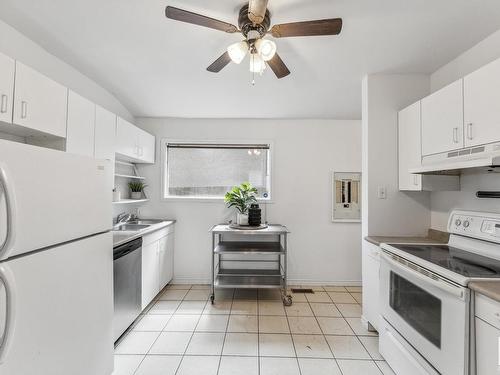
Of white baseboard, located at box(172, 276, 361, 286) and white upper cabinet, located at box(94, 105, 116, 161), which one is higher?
white upper cabinet, located at box(94, 105, 116, 161)

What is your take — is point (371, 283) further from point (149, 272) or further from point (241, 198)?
point (149, 272)

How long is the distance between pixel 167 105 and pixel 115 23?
4.51ft

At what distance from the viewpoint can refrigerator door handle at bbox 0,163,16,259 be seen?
92 centimetres

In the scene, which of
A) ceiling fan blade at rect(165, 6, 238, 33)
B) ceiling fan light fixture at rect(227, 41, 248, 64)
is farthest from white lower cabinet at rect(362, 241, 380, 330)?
ceiling fan blade at rect(165, 6, 238, 33)

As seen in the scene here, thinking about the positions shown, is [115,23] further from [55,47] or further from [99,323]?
[99,323]

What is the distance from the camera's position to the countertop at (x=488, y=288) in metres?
1.08

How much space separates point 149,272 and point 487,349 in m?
2.67

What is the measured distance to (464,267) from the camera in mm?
1408

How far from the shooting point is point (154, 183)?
139 inches

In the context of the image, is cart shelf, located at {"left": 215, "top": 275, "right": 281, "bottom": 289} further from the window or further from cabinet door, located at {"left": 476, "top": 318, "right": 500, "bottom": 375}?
cabinet door, located at {"left": 476, "top": 318, "right": 500, "bottom": 375}

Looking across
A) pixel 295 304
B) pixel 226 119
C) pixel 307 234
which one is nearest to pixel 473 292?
pixel 295 304

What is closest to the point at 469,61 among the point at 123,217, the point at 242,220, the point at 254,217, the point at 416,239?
the point at 416,239

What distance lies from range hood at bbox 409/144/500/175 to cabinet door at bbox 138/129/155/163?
9.38 feet

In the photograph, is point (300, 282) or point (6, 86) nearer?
point (6, 86)
